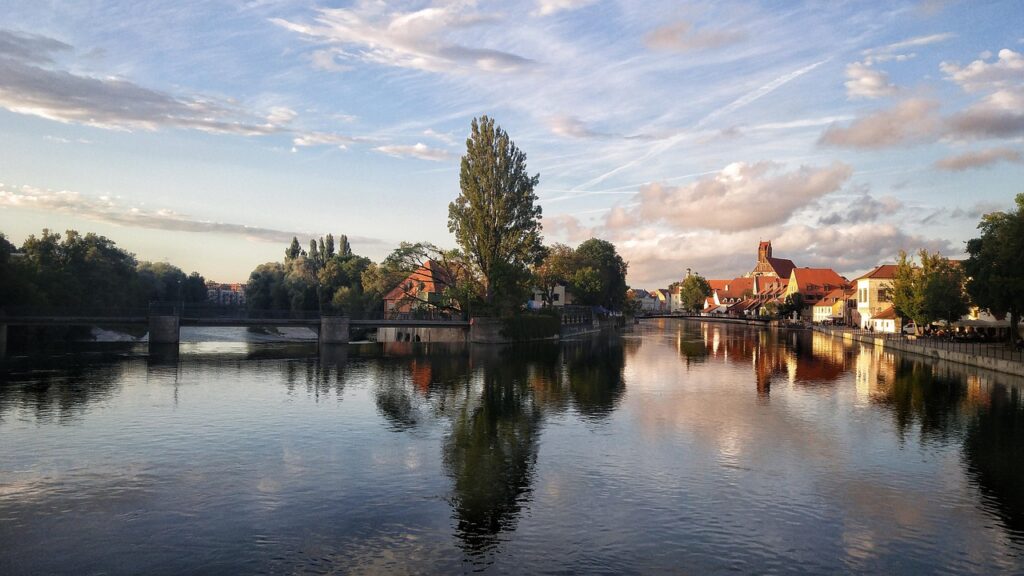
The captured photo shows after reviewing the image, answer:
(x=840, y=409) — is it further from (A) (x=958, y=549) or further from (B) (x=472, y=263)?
(B) (x=472, y=263)

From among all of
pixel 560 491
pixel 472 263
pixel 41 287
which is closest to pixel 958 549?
pixel 560 491

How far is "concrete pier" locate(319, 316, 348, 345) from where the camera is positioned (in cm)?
8344

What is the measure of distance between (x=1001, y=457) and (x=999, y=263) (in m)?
36.4

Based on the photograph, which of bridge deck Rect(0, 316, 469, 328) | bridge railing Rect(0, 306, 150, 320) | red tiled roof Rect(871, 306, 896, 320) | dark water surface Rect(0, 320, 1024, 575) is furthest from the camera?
red tiled roof Rect(871, 306, 896, 320)

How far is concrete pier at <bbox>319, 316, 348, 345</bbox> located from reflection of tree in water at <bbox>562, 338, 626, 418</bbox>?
25988 millimetres

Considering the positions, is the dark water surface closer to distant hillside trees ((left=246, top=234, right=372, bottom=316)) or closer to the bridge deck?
the bridge deck

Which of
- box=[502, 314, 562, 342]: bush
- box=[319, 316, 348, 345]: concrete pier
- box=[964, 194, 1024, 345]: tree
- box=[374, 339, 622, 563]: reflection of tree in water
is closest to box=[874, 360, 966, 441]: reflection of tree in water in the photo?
box=[964, 194, 1024, 345]: tree

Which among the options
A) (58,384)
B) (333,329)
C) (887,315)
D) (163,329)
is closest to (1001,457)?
(58,384)

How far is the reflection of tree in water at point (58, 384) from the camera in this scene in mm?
33688

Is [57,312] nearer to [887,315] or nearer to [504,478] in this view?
[504,478]

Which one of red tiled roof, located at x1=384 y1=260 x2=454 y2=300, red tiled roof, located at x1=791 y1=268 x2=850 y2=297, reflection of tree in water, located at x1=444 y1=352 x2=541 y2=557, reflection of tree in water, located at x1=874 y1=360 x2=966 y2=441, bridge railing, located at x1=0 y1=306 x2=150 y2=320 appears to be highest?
red tiled roof, located at x1=791 y1=268 x2=850 y2=297

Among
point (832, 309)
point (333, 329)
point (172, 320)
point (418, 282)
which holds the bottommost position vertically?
point (333, 329)

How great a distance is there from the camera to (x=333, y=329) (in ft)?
275

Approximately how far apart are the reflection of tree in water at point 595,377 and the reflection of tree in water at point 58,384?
24.5 m
